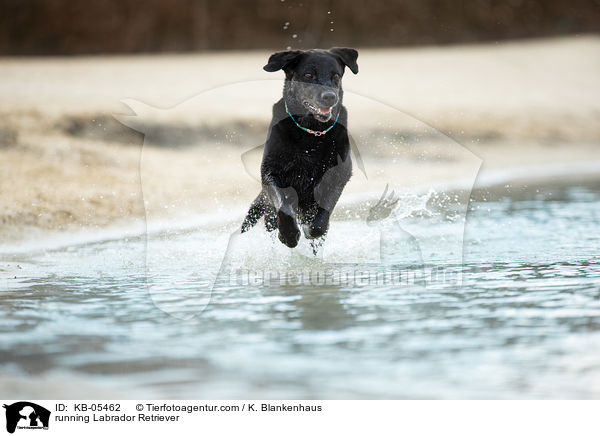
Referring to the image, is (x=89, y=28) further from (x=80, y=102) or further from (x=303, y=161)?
(x=303, y=161)

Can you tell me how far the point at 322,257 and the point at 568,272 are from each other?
1.55 meters

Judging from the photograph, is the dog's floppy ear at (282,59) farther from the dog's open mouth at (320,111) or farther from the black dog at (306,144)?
the dog's open mouth at (320,111)

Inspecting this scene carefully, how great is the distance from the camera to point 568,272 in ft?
17.4

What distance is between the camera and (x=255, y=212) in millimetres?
6031

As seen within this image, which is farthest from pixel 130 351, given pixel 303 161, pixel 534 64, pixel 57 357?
pixel 534 64

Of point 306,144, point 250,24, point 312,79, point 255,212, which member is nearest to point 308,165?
point 306,144

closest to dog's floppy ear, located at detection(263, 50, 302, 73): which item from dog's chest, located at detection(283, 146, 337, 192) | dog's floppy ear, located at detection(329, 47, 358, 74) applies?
dog's floppy ear, located at detection(329, 47, 358, 74)

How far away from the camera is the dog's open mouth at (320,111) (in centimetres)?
510

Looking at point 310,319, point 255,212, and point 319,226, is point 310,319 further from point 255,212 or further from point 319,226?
point 255,212

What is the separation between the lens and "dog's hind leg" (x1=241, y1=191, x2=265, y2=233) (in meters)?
5.93

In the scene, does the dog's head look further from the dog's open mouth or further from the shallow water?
the shallow water

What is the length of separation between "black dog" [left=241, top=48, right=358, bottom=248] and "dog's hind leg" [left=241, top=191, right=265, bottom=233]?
420 millimetres
